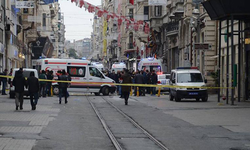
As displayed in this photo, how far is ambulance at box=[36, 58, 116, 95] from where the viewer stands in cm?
3803

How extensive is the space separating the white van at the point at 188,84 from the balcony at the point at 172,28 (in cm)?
2218

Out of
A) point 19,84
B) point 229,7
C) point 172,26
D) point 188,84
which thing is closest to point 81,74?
point 188,84

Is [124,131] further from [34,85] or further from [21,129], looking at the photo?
[34,85]

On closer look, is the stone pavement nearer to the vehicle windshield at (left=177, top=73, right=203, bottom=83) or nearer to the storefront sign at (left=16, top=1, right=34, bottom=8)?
the vehicle windshield at (left=177, top=73, right=203, bottom=83)

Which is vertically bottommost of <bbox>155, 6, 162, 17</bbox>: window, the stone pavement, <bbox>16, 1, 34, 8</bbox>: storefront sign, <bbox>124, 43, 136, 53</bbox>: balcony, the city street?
the city street

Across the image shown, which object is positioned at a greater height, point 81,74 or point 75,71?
point 75,71

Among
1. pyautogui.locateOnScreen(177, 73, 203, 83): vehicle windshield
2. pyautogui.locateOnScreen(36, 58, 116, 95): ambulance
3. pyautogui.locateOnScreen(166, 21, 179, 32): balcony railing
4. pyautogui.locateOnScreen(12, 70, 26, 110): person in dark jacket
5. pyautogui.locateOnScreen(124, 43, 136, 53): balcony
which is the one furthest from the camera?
pyautogui.locateOnScreen(124, 43, 136, 53): balcony

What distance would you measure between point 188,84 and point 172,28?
2532 centimetres

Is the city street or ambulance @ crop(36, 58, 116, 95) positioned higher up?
ambulance @ crop(36, 58, 116, 95)

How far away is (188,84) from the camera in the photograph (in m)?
31.0

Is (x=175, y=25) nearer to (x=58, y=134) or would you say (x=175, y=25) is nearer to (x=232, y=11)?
(x=232, y=11)

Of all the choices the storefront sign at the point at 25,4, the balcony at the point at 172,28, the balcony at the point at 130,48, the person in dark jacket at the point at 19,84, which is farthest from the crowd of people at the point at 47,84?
the balcony at the point at 130,48

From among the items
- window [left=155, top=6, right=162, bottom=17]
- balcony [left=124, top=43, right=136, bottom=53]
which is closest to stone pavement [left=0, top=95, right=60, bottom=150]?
window [left=155, top=6, right=162, bottom=17]

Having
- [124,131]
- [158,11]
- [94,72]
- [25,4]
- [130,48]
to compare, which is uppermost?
[158,11]
